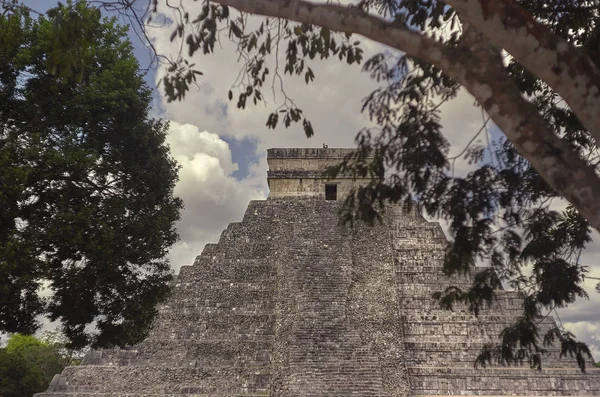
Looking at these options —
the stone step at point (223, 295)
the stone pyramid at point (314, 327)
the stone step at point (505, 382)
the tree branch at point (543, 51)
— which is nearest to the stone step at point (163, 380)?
the stone pyramid at point (314, 327)

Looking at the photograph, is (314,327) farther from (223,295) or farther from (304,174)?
(304,174)

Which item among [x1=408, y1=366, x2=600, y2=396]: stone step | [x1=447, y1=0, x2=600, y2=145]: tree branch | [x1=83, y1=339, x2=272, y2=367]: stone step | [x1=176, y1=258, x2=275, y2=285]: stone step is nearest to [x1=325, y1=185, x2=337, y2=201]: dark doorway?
[x1=176, y1=258, x2=275, y2=285]: stone step

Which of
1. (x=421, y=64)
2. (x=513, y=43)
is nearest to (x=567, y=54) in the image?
(x=513, y=43)

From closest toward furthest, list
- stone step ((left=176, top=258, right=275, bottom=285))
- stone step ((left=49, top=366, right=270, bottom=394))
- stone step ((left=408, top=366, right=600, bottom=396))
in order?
stone step ((left=49, top=366, right=270, bottom=394)) → stone step ((left=408, top=366, right=600, bottom=396)) → stone step ((left=176, top=258, right=275, bottom=285))

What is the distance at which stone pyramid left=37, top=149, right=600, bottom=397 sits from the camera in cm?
1038

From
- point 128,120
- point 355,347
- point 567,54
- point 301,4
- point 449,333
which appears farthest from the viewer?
point 449,333

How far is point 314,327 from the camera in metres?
11.1

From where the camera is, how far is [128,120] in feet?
28.6

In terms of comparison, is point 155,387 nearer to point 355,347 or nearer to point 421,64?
point 355,347

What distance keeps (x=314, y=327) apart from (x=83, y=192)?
5.51 m

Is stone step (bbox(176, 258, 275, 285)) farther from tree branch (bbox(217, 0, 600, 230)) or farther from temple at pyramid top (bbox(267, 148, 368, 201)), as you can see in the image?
tree branch (bbox(217, 0, 600, 230))

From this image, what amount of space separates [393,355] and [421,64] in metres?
7.18

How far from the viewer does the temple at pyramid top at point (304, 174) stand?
16.5 m

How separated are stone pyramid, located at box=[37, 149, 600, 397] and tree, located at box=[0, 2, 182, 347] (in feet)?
9.84
